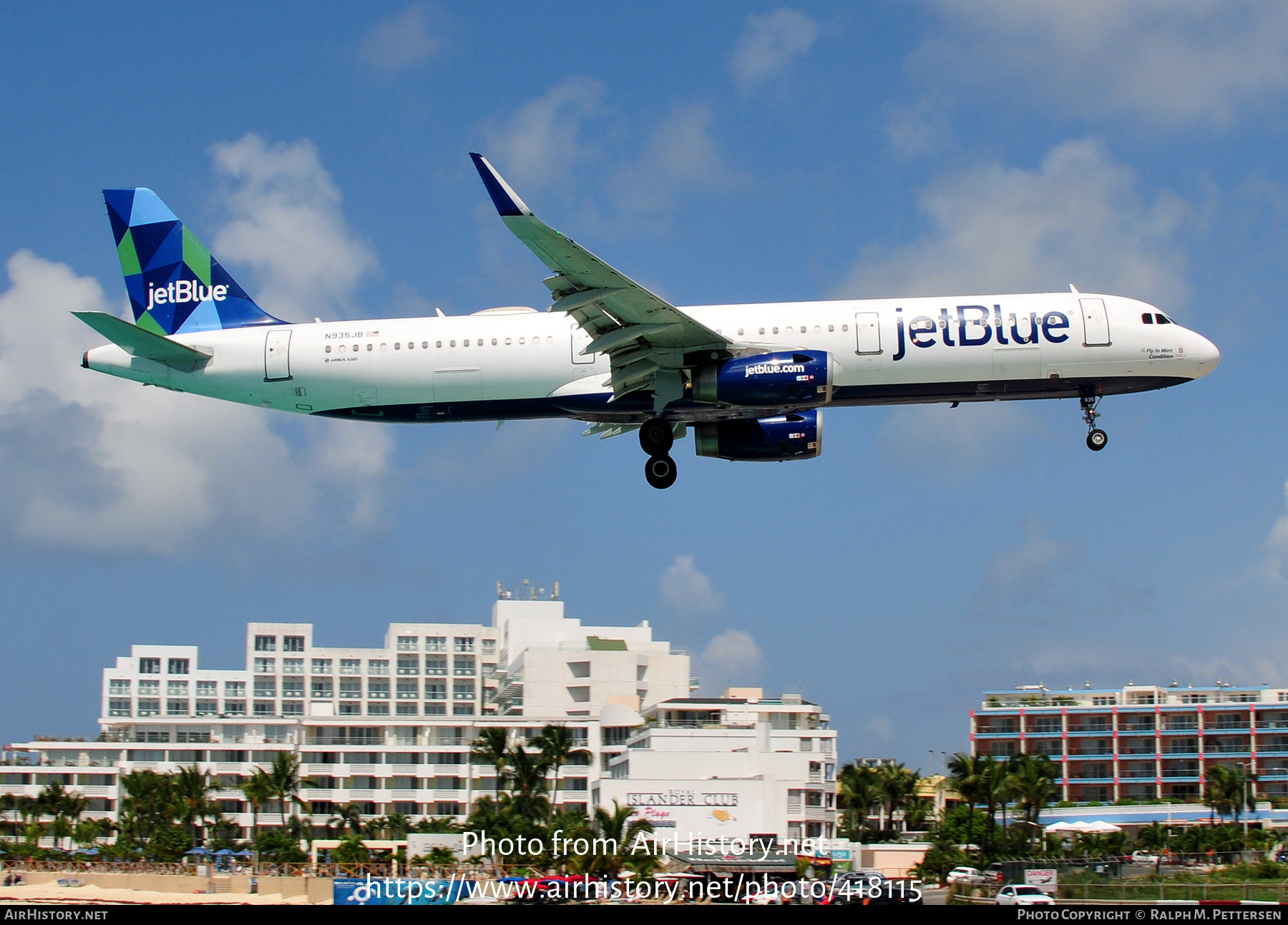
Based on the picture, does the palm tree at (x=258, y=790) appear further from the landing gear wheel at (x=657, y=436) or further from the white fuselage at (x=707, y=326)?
the landing gear wheel at (x=657, y=436)

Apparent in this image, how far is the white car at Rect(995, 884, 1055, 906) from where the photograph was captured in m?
30.8

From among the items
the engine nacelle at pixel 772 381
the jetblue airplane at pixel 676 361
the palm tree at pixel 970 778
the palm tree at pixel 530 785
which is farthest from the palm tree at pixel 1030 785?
the engine nacelle at pixel 772 381

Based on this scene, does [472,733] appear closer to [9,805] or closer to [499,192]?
[9,805]

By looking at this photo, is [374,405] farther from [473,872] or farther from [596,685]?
[596,685]

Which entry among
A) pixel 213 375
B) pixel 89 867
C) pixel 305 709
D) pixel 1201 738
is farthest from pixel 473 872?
pixel 305 709

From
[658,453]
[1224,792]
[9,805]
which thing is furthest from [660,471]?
[9,805]

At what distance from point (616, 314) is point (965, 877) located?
26.9 meters

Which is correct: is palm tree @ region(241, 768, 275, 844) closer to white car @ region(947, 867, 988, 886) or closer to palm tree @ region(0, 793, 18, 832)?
palm tree @ region(0, 793, 18, 832)

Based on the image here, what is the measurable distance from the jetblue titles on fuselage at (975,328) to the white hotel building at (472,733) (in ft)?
112

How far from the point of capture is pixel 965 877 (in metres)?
50.6

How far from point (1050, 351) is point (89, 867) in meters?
44.3

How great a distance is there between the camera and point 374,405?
132ft

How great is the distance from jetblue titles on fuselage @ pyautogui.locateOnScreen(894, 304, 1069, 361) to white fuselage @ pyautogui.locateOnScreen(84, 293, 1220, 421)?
4 centimetres
